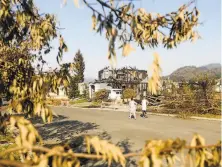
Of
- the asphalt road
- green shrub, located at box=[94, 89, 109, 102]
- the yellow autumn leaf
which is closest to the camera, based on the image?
the yellow autumn leaf

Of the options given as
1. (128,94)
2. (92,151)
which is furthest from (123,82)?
(92,151)

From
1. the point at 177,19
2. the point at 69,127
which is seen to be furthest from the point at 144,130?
the point at 177,19

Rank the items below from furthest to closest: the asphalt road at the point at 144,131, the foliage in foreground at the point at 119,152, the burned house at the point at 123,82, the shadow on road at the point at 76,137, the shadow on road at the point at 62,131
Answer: the burned house at the point at 123,82
the shadow on road at the point at 62,131
the asphalt road at the point at 144,131
the shadow on road at the point at 76,137
the foliage in foreground at the point at 119,152

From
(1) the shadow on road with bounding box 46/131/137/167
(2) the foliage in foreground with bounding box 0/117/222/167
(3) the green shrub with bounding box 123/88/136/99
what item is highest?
(3) the green shrub with bounding box 123/88/136/99

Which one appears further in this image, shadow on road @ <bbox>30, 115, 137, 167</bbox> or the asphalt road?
the asphalt road

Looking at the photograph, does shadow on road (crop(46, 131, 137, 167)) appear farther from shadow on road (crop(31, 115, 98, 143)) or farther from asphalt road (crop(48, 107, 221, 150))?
shadow on road (crop(31, 115, 98, 143))

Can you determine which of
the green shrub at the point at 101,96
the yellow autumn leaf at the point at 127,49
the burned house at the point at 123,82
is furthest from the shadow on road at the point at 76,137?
the burned house at the point at 123,82

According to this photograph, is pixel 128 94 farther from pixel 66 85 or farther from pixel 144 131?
pixel 66 85

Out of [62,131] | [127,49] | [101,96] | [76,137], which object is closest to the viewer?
[127,49]

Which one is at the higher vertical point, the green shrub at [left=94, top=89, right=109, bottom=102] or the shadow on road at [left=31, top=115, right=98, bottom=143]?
the green shrub at [left=94, top=89, right=109, bottom=102]

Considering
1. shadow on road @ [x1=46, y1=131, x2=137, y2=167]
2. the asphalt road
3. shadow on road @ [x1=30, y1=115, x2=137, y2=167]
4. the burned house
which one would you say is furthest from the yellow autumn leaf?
A: the burned house

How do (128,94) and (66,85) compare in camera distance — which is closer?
(66,85)

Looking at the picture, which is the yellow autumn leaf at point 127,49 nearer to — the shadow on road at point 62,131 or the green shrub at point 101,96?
the shadow on road at point 62,131

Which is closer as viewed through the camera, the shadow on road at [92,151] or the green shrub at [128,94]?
the shadow on road at [92,151]
